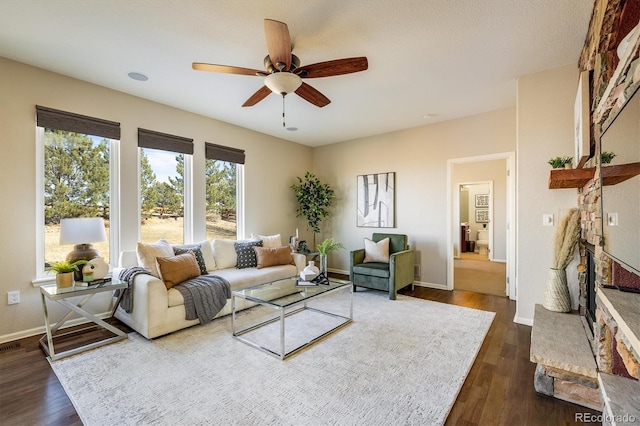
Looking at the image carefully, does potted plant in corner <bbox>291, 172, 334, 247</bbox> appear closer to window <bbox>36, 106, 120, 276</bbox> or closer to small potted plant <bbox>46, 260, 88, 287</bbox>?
window <bbox>36, 106, 120, 276</bbox>

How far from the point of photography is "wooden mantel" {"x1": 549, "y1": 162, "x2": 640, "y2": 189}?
3.99ft

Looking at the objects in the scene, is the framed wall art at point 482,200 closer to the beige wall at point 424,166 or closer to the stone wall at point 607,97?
the beige wall at point 424,166

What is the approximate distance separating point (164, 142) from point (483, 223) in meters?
8.68

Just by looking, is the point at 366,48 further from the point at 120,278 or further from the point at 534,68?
the point at 120,278

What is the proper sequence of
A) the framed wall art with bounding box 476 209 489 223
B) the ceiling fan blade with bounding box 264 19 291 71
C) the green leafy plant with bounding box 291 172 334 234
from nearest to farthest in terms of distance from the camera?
the ceiling fan blade with bounding box 264 19 291 71 → the green leafy plant with bounding box 291 172 334 234 → the framed wall art with bounding box 476 209 489 223

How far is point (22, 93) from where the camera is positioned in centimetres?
289

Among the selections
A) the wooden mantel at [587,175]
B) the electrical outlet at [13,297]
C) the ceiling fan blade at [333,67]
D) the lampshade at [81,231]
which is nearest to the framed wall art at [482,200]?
the wooden mantel at [587,175]

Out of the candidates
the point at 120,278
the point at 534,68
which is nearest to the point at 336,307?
the point at 120,278

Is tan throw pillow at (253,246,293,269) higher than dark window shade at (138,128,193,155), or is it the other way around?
dark window shade at (138,128,193,155)

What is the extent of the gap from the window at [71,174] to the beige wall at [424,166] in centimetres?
390

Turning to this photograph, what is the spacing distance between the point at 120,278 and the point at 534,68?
195 inches

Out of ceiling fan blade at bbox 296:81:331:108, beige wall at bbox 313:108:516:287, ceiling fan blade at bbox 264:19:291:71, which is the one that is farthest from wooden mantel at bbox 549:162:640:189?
ceiling fan blade at bbox 296:81:331:108

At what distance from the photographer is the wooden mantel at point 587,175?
3.99ft

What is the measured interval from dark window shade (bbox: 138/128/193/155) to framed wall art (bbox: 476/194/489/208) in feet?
26.8
